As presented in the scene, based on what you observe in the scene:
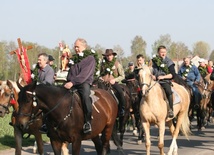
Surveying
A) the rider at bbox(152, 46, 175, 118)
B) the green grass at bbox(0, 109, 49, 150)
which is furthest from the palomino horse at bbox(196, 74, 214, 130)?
the green grass at bbox(0, 109, 49, 150)

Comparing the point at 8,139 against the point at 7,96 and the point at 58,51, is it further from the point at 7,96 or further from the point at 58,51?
the point at 58,51

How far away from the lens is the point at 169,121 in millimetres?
12984

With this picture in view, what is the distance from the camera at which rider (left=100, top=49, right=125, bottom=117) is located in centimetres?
1338

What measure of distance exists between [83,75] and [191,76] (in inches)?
376

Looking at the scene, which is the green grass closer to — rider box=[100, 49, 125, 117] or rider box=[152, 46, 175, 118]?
rider box=[100, 49, 125, 117]

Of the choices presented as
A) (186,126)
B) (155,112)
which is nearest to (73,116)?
(155,112)

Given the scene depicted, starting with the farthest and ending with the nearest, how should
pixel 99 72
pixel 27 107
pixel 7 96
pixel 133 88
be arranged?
pixel 133 88 → pixel 99 72 → pixel 7 96 → pixel 27 107

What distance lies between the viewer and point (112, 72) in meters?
13.5

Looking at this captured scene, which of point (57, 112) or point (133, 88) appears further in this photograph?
point (133, 88)

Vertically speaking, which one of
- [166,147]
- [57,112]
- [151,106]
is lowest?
[166,147]

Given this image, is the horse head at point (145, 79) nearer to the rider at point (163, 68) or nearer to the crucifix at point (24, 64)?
the rider at point (163, 68)

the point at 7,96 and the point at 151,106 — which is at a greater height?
the point at 7,96

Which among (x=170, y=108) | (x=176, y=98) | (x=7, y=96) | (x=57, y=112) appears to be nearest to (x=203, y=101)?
(x=176, y=98)

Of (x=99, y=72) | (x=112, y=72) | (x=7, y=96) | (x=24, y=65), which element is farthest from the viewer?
(x=24, y=65)
